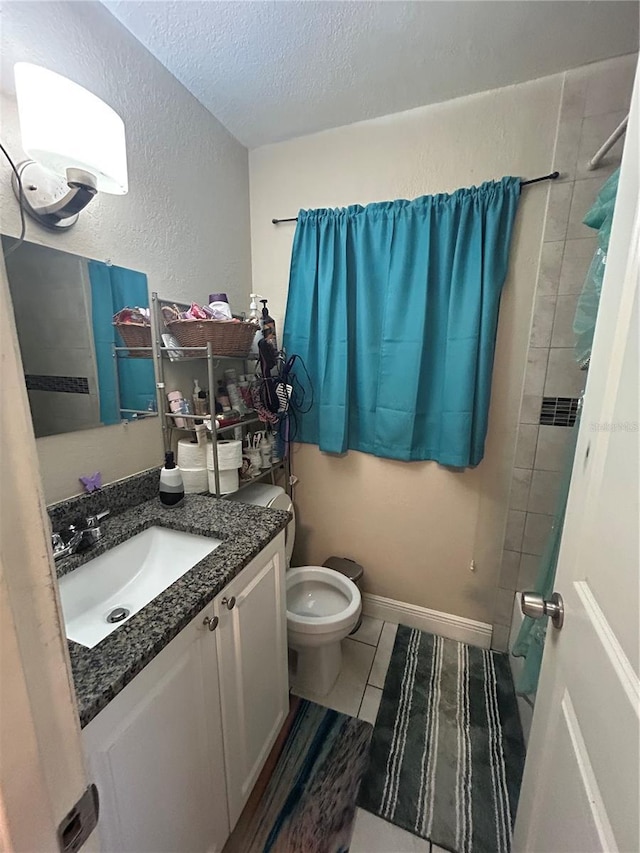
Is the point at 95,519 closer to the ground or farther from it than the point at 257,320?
closer to the ground

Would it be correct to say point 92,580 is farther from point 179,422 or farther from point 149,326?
point 149,326

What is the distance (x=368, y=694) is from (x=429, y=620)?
52 cm

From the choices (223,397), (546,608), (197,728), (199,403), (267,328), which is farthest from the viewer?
(267,328)

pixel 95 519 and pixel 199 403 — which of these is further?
pixel 199 403

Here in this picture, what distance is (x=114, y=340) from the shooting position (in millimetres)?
1185

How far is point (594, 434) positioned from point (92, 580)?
4.11 ft

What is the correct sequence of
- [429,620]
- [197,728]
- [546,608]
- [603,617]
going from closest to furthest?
[603,617] → [546,608] → [197,728] → [429,620]

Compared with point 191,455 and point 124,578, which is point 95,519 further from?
point 191,455

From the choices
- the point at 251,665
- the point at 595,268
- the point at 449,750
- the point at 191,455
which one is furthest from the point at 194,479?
the point at 595,268

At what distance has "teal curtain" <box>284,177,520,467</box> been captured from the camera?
145 centimetres

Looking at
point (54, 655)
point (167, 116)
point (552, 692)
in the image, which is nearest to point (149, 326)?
point (167, 116)

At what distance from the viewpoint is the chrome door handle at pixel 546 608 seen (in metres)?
0.69

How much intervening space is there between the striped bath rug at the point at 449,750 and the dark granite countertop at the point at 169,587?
0.97m

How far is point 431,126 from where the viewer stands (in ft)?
4.83
